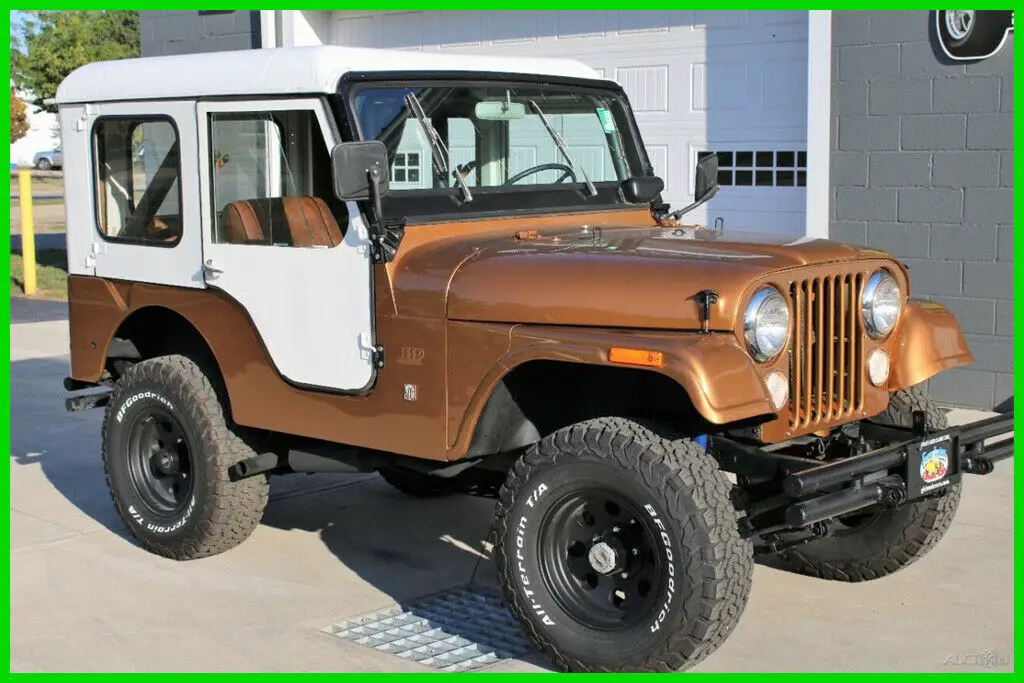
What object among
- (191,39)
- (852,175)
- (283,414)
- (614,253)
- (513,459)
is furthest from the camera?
(191,39)

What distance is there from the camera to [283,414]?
561cm

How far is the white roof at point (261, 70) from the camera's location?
5.32m

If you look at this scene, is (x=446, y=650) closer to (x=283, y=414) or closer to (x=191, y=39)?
(x=283, y=414)

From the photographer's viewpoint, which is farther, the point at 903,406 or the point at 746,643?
the point at 903,406

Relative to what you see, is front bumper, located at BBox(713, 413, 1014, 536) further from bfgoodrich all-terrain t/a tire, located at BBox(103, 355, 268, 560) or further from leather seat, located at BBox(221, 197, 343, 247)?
bfgoodrich all-terrain t/a tire, located at BBox(103, 355, 268, 560)

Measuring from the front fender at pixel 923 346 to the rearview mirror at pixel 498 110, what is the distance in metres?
1.85

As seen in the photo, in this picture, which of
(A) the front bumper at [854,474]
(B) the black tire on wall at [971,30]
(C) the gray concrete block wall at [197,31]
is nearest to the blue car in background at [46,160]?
(C) the gray concrete block wall at [197,31]

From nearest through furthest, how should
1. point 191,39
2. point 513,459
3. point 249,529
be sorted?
point 513,459
point 249,529
point 191,39

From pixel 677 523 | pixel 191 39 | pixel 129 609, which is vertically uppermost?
pixel 191 39

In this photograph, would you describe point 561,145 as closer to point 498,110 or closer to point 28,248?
point 498,110

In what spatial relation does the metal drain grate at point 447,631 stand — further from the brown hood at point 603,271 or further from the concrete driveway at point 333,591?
the brown hood at point 603,271

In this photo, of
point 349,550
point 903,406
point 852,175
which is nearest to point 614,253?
point 903,406

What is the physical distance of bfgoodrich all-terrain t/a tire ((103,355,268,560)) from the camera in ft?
19.4

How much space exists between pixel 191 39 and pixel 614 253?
9.43 meters
